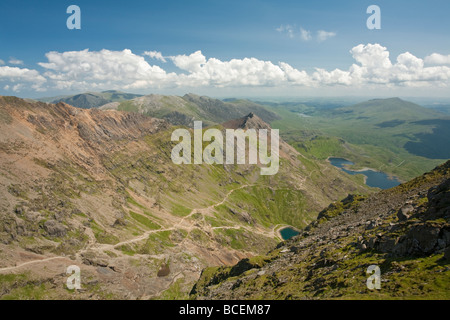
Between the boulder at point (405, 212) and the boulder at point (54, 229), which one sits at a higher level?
the boulder at point (405, 212)

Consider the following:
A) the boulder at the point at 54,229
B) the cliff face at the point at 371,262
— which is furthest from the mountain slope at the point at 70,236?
the cliff face at the point at 371,262

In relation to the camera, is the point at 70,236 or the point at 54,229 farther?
the point at 70,236

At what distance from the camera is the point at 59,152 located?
194750mm

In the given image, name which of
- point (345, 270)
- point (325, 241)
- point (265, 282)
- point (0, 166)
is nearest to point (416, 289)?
point (345, 270)

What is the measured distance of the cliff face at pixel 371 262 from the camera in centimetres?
3594

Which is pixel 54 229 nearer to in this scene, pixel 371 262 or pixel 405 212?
pixel 371 262

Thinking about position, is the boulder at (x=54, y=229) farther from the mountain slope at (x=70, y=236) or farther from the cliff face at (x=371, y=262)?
the cliff face at (x=371, y=262)

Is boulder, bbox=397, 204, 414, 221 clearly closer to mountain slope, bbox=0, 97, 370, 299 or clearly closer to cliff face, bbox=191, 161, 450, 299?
cliff face, bbox=191, 161, 450, 299

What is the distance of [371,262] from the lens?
4612cm

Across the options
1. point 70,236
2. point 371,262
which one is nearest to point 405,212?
point 371,262

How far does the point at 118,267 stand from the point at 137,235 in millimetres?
→ 37893

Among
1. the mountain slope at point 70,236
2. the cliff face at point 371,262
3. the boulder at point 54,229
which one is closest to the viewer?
the cliff face at point 371,262

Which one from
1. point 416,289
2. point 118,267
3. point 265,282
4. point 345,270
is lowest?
point 118,267
